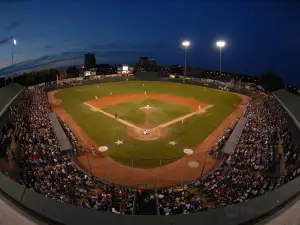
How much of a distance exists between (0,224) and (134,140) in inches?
643

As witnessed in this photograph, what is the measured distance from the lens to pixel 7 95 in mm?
32000

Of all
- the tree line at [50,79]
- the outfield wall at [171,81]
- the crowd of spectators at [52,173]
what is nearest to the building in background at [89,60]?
the tree line at [50,79]

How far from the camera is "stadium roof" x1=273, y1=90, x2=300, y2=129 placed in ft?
76.5

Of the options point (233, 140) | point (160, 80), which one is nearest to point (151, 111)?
point (233, 140)

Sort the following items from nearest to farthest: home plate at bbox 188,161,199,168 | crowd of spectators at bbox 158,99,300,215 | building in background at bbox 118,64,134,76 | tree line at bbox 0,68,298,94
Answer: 1. crowd of spectators at bbox 158,99,300,215
2. home plate at bbox 188,161,199,168
3. tree line at bbox 0,68,298,94
4. building in background at bbox 118,64,134,76

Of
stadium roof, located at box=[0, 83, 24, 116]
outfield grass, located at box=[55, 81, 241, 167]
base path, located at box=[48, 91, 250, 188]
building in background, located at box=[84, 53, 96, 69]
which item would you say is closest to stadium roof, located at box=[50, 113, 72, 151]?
base path, located at box=[48, 91, 250, 188]

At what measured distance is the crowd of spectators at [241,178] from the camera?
14797 millimetres

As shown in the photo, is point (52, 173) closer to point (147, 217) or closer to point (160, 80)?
point (147, 217)

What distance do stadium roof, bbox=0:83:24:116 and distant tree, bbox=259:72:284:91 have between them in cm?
4634

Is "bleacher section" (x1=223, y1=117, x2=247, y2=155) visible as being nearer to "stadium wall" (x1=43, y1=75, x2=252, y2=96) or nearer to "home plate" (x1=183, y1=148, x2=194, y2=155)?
"home plate" (x1=183, y1=148, x2=194, y2=155)

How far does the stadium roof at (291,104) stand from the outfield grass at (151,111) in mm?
12613

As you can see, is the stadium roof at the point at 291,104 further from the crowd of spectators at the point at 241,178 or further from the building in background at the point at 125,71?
the building in background at the point at 125,71

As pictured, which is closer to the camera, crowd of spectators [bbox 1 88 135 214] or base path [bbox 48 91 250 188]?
crowd of spectators [bbox 1 88 135 214]

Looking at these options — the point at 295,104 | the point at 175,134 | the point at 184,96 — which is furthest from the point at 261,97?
the point at 175,134
